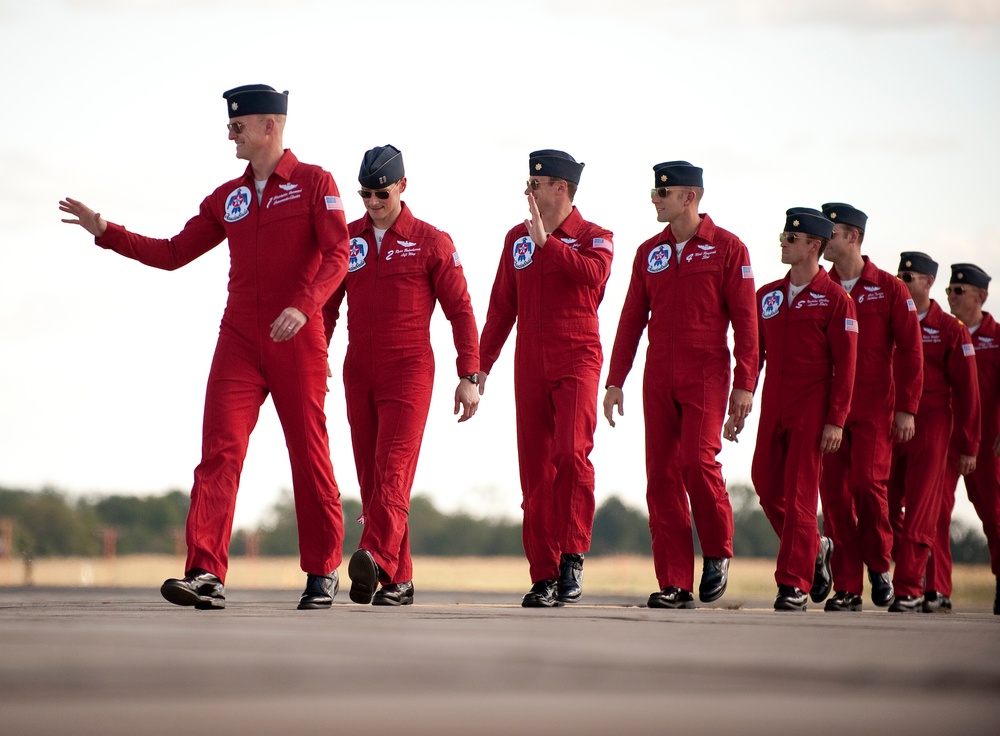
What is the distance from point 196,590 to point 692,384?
314 centimetres

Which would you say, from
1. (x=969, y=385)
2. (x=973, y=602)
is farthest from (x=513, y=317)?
(x=973, y=602)

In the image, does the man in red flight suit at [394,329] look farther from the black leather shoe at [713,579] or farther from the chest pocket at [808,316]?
the chest pocket at [808,316]

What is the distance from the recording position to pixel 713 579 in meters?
8.52

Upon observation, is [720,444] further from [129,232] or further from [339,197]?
[129,232]

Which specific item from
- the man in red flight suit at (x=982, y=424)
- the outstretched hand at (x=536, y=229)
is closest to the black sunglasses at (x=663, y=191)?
the outstretched hand at (x=536, y=229)

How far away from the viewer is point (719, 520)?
8.55m

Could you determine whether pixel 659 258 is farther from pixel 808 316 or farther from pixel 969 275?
pixel 969 275

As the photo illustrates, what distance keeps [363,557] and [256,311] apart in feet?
4.51

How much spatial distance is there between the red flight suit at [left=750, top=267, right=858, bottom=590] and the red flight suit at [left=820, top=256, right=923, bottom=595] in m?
1.06

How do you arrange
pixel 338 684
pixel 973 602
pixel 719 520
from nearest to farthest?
1. pixel 338 684
2. pixel 719 520
3. pixel 973 602

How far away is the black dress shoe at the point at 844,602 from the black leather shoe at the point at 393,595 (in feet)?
9.92

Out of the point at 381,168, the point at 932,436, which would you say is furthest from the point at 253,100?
the point at 932,436

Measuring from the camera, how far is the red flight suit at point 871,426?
33.8 feet

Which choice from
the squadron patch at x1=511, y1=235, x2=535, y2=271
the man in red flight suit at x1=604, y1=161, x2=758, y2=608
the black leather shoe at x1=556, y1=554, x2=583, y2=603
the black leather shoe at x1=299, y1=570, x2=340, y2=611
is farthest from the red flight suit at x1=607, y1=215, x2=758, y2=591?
the black leather shoe at x1=299, y1=570, x2=340, y2=611
